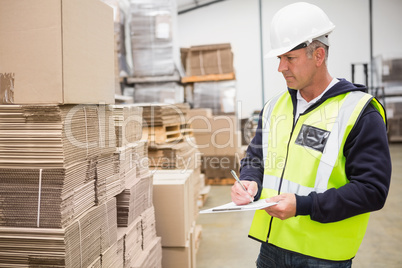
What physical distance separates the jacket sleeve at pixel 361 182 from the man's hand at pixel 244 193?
32cm

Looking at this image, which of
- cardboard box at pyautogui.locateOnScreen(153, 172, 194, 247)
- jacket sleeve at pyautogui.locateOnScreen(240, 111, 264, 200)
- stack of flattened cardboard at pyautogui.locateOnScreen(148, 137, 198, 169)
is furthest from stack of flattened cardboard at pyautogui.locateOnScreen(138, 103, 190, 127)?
jacket sleeve at pyautogui.locateOnScreen(240, 111, 264, 200)

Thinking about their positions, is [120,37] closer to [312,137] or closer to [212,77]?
[212,77]

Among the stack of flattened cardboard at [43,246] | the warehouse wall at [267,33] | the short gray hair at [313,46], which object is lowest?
the stack of flattened cardboard at [43,246]

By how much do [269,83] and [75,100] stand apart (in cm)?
1440

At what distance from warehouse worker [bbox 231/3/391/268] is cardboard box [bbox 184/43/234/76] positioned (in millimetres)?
6717

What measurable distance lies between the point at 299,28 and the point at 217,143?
6345 millimetres

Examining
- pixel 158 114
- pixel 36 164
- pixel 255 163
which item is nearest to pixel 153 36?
pixel 158 114

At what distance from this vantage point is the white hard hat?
1901 millimetres

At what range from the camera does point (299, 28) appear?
1902mm

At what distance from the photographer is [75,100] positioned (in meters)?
1.82

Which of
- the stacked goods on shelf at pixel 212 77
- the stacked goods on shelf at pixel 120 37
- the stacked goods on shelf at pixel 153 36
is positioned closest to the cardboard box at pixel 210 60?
the stacked goods on shelf at pixel 212 77

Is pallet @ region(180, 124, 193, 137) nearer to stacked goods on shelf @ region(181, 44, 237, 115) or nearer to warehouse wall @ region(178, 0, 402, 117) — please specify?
stacked goods on shelf @ region(181, 44, 237, 115)

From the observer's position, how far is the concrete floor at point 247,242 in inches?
172

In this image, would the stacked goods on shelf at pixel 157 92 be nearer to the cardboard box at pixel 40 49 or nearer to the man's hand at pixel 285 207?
the cardboard box at pixel 40 49
